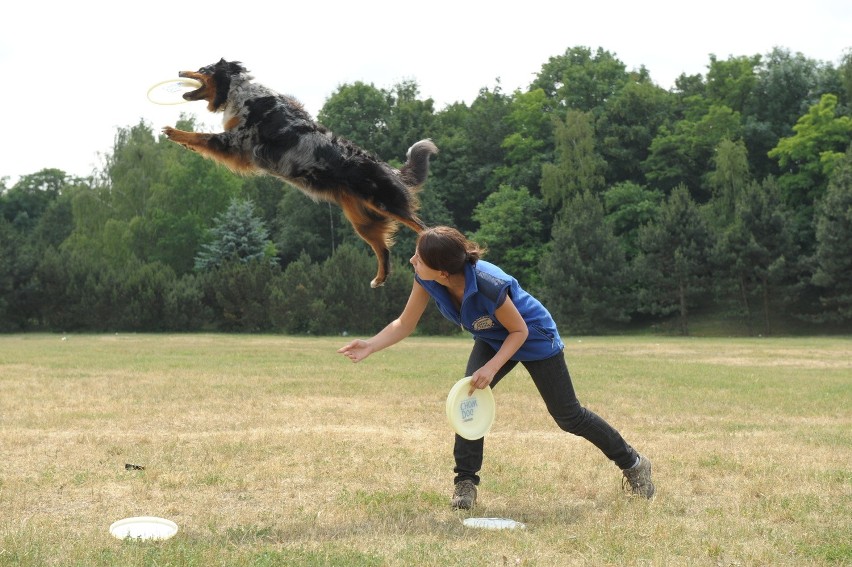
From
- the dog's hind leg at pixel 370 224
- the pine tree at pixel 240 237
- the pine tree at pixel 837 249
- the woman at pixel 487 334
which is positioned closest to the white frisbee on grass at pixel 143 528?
Result: the woman at pixel 487 334

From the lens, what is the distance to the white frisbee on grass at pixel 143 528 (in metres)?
5.03

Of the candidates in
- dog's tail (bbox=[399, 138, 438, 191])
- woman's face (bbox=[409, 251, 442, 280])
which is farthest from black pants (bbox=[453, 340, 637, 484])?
dog's tail (bbox=[399, 138, 438, 191])

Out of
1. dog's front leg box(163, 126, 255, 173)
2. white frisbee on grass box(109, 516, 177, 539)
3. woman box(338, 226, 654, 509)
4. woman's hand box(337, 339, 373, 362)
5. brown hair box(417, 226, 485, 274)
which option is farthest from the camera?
woman's hand box(337, 339, 373, 362)

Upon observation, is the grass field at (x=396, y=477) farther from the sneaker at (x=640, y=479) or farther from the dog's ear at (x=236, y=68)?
the dog's ear at (x=236, y=68)

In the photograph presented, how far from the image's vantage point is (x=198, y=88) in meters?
5.32

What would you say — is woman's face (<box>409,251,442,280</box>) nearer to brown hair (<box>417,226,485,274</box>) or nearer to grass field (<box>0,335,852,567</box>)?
brown hair (<box>417,226,485,274</box>)

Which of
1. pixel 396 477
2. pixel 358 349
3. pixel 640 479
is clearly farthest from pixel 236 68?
pixel 640 479

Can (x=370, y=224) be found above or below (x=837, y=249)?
below

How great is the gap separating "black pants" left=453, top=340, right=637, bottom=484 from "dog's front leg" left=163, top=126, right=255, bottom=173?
2.06m

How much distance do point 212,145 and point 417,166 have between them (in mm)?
1310

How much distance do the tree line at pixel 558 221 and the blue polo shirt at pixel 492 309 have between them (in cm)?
2603

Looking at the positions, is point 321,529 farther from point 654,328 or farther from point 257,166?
point 654,328

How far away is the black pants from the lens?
5953 mm

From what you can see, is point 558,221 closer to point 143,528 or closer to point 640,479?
point 640,479
